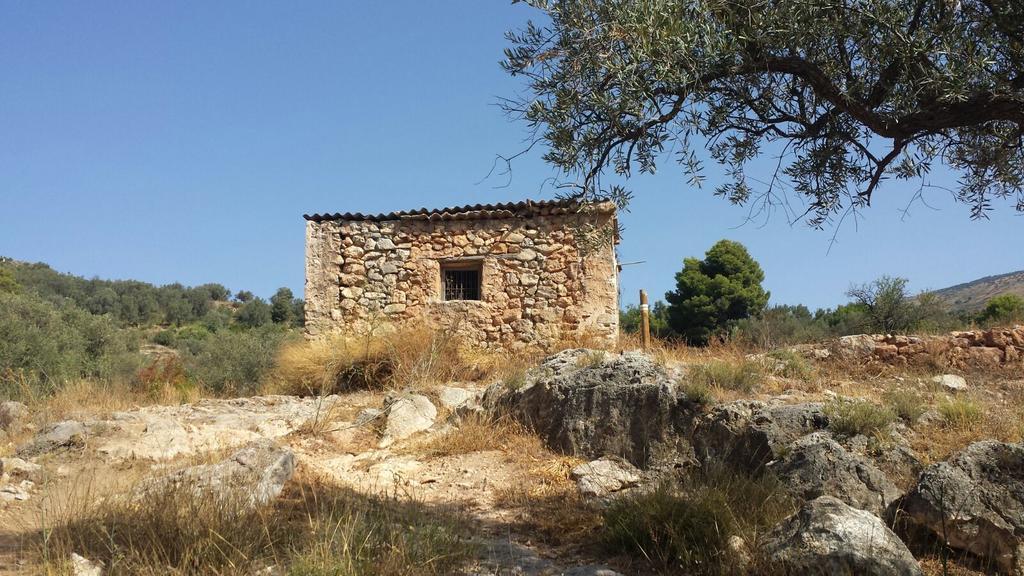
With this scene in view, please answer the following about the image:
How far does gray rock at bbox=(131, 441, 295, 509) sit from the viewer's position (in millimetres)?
4781

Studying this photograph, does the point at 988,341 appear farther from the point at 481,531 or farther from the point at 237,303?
the point at 237,303

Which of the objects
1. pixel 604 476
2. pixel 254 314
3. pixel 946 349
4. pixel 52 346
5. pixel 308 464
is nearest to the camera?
pixel 604 476

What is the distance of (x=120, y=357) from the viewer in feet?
52.2

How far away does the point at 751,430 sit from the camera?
644 centimetres

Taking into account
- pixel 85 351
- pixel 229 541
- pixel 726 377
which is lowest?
pixel 229 541

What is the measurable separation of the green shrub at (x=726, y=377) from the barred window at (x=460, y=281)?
5.50 meters

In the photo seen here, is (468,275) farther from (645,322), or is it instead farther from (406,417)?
(406,417)

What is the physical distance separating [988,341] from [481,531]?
9.46 metres

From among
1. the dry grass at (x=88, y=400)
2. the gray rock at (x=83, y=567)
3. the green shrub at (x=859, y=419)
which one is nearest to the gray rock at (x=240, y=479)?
the gray rock at (x=83, y=567)

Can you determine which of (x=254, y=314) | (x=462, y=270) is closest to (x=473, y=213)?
(x=462, y=270)

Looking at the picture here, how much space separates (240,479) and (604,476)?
3389 mm

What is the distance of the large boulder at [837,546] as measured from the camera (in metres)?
3.96

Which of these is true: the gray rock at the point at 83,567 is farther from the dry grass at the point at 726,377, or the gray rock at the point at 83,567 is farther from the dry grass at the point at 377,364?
the dry grass at the point at 377,364

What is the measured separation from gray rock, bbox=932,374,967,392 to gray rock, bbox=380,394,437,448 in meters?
6.61
